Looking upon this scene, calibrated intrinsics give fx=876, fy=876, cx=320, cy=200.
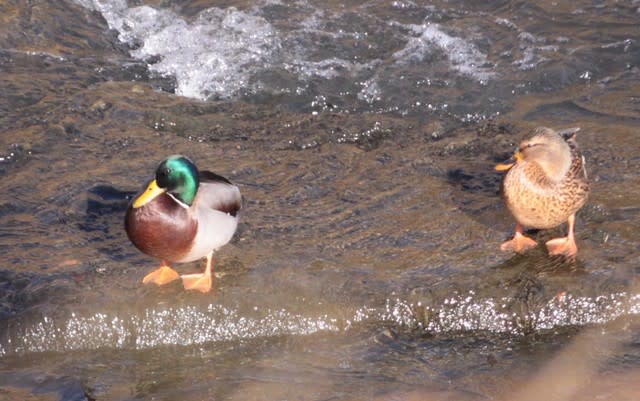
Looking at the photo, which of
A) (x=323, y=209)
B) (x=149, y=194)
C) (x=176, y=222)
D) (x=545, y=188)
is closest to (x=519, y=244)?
(x=545, y=188)

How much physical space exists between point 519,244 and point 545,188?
321 millimetres

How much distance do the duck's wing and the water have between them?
0.26 meters

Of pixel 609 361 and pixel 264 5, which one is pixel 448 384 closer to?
pixel 609 361

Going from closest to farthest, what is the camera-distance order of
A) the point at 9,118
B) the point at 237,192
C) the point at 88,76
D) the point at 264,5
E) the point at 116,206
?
the point at 237,192
the point at 116,206
the point at 9,118
the point at 88,76
the point at 264,5

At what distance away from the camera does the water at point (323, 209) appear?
3.79 metres

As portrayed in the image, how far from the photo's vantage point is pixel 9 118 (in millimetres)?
5973

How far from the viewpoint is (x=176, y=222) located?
3.96 metres

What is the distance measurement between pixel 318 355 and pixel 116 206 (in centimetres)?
167

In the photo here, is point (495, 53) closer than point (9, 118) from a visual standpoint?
No

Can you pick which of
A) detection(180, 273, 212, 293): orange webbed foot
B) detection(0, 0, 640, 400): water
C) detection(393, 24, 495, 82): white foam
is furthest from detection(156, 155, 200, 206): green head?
detection(393, 24, 495, 82): white foam

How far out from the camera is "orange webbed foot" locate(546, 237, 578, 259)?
4.25m

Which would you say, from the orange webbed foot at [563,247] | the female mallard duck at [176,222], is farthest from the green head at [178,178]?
the orange webbed foot at [563,247]

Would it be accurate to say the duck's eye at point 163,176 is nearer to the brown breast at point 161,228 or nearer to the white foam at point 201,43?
the brown breast at point 161,228

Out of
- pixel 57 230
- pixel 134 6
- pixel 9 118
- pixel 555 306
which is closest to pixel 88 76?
pixel 9 118
